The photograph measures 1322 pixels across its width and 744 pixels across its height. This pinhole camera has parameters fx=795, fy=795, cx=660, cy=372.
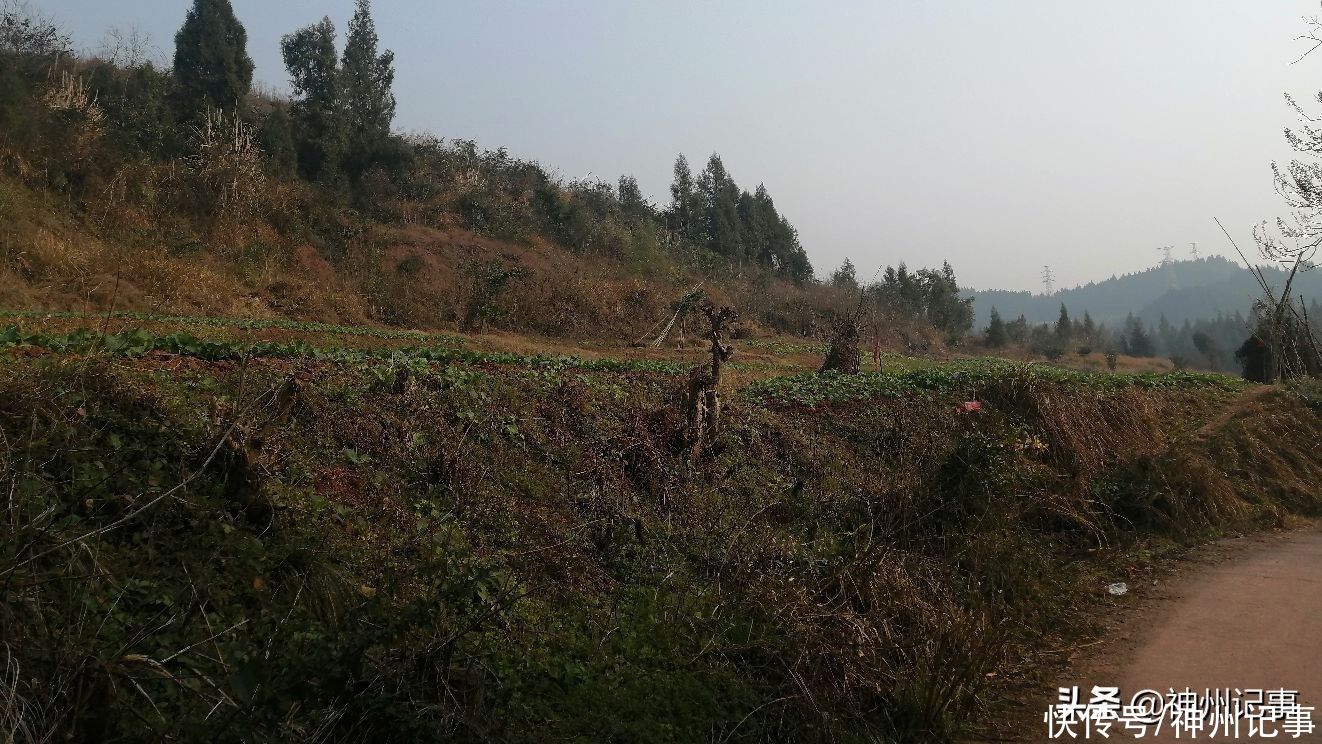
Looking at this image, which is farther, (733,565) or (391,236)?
(391,236)

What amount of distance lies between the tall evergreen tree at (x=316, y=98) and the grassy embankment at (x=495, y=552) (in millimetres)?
22653

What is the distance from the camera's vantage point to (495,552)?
6363 millimetres

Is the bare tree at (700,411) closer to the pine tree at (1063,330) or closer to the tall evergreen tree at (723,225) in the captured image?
the tall evergreen tree at (723,225)

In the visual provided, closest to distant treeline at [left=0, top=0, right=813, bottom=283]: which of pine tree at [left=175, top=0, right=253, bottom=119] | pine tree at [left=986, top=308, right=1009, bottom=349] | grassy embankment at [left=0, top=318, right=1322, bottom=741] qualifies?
pine tree at [left=175, top=0, right=253, bottom=119]

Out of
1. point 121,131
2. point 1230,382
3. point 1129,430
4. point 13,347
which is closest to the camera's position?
point 13,347

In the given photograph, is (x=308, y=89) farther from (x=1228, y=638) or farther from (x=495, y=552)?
(x=1228, y=638)

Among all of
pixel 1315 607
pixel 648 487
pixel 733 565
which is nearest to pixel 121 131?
pixel 648 487

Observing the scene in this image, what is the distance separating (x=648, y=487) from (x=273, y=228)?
2244 centimetres

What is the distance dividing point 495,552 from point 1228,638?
5948 mm

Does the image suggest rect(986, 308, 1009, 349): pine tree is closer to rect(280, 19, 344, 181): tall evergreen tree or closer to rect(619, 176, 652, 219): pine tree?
rect(619, 176, 652, 219): pine tree

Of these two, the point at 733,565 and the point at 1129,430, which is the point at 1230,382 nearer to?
the point at 1129,430

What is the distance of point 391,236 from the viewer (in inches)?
1146

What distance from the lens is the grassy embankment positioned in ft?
12.5

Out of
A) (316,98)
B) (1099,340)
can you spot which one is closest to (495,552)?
(316,98)
